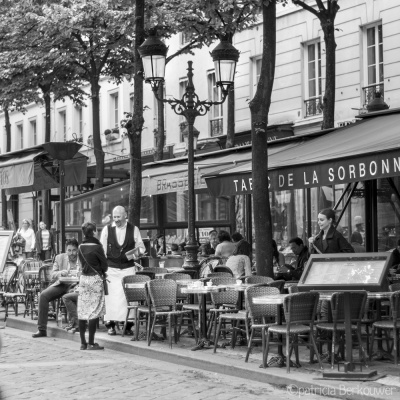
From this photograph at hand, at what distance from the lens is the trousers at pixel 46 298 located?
1658cm

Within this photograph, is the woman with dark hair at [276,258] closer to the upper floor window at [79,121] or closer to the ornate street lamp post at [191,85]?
the ornate street lamp post at [191,85]

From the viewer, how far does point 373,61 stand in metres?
27.9

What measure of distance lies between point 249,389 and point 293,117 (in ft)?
66.5

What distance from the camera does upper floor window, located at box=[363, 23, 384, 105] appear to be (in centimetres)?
2747

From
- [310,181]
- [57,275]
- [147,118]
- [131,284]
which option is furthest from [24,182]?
[147,118]

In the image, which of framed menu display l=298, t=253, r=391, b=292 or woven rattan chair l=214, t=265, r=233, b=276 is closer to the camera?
framed menu display l=298, t=253, r=391, b=292

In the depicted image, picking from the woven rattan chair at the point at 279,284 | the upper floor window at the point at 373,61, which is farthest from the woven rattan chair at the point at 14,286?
the upper floor window at the point at 373,61

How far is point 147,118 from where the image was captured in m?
40.2

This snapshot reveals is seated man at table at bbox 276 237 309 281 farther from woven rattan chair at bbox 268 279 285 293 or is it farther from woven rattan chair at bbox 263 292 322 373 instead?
woven rattan chair at bbox 263 292 322 373

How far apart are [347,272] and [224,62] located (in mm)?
6372

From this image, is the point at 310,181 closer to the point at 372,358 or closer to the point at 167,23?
the point at 372,358

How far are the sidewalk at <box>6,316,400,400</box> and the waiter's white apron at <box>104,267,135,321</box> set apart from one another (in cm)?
33

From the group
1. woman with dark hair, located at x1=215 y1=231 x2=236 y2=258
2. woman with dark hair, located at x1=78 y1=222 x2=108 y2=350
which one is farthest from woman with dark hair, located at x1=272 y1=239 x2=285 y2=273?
woman with dark hair, located at x1=78 y1=222 x2=108 y2=350

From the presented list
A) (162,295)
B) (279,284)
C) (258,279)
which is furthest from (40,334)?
(279,284)
